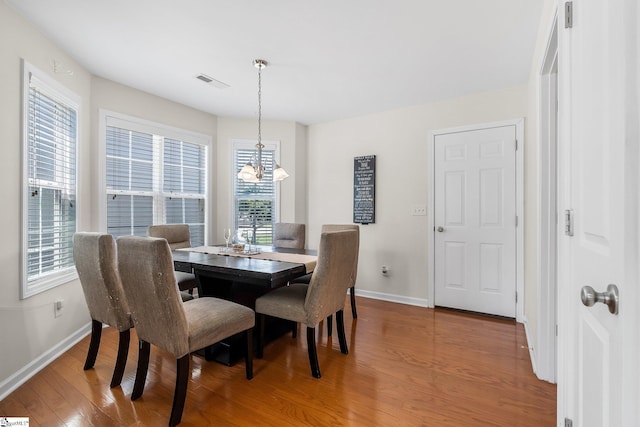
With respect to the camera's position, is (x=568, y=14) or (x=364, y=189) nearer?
(x=568, y=14)

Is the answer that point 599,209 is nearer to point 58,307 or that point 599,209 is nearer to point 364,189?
point 364,189

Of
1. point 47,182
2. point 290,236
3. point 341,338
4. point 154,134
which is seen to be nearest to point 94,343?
point 47,182

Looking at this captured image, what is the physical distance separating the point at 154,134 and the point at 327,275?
9.06 ft

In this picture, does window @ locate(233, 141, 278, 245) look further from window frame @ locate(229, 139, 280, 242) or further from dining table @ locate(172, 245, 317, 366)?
dining table @ locate(172, 245, 317, 366)

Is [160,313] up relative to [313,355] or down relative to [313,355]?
up

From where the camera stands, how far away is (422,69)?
2.72 metres

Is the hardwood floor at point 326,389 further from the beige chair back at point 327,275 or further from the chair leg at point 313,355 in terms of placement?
the beige chair back at point 327,275

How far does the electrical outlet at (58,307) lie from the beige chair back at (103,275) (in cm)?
75

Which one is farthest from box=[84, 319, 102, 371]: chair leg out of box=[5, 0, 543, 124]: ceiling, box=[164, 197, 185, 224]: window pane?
box=[5, 0, 543, 124]: ceiling

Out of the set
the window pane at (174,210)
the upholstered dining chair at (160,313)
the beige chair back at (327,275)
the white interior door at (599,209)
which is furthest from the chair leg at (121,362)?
the white interior door at (599,209)

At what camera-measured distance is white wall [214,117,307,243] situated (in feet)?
13.8

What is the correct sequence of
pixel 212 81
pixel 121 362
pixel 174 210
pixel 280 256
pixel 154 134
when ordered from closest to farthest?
pixel 121 362 → pixel 280 256 → pixel 212 81 → pixel 154 134 → pixel 174 210

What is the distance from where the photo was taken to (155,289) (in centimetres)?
155

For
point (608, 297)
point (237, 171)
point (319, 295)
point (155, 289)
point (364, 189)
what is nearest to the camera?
point (608, 297)
